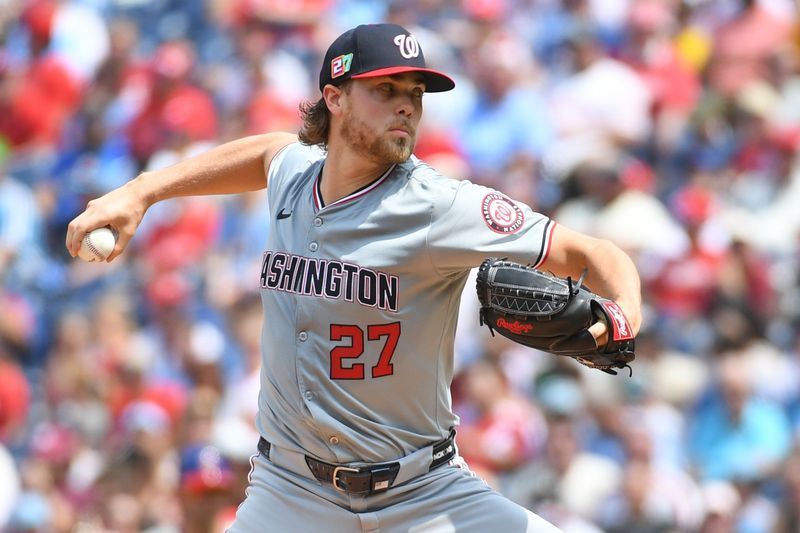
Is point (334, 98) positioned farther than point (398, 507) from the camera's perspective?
Yes

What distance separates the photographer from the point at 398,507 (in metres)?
4.13

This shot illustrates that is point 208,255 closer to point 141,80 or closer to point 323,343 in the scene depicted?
point 141,80

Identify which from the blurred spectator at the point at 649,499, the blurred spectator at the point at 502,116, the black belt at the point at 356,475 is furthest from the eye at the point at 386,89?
the blurred spectator at the point at 502,116

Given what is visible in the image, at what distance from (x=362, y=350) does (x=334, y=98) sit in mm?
856

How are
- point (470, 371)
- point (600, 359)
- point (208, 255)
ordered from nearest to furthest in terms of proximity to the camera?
point (600, 359) < point (470, 371) < point (208, 255)

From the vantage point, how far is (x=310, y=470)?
13.7 feet

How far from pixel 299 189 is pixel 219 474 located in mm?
1892

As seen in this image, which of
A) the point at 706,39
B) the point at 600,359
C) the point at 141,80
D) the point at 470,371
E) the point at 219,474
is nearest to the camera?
the point at 600,359

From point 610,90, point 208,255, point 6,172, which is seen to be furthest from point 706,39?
point 6,172

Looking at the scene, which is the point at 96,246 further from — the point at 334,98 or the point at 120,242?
the point at 334,98

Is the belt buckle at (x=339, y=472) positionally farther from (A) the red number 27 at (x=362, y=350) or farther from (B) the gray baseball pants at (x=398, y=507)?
(A) the red number 27 at (x=362, y=350)

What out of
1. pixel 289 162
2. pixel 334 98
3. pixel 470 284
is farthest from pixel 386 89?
pixel 470 284

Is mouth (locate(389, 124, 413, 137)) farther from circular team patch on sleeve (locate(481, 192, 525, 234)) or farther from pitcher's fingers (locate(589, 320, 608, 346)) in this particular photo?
pitcher's fingers (locate(589, 320, 608, 346))

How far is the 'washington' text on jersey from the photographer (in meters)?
4.09
